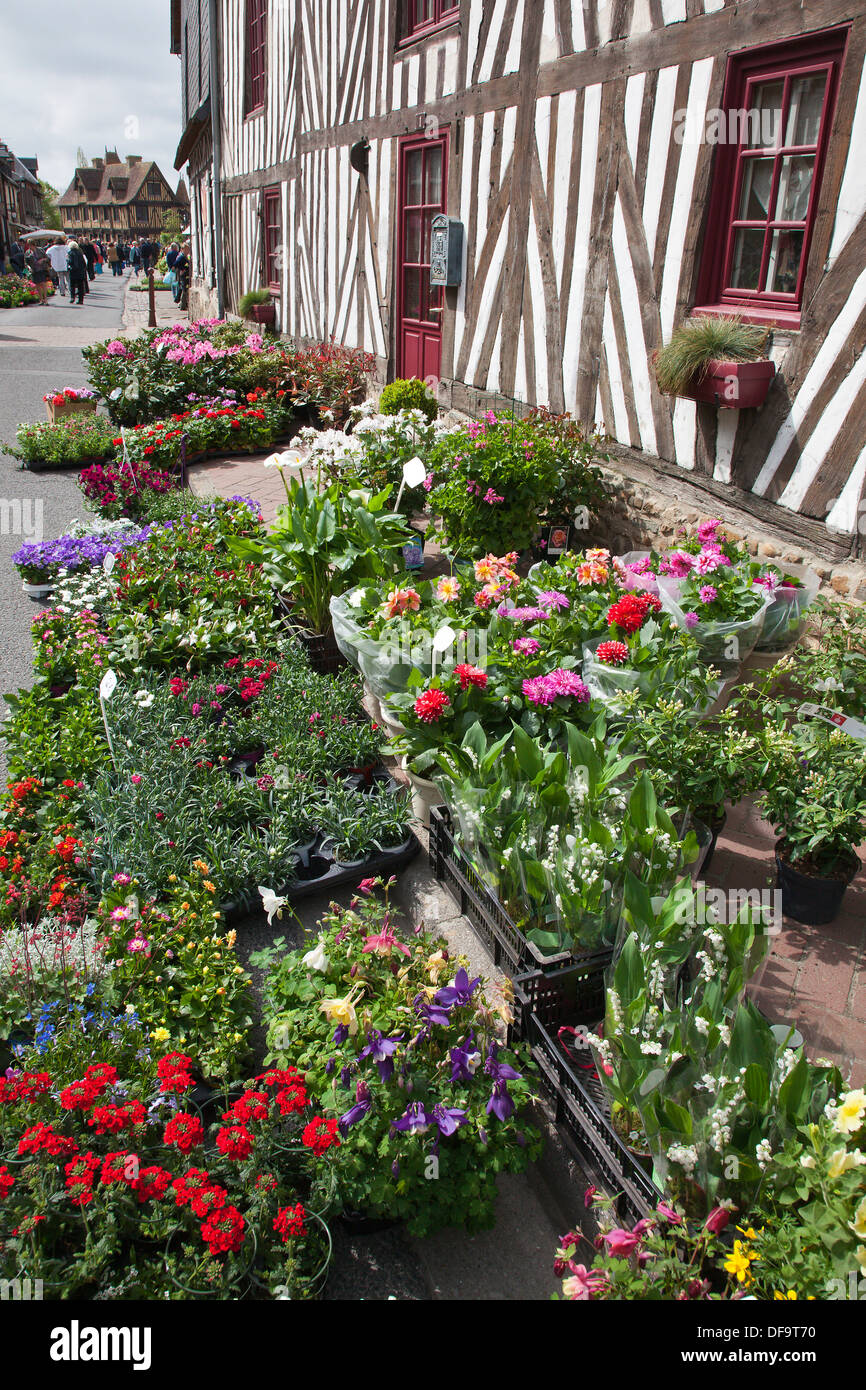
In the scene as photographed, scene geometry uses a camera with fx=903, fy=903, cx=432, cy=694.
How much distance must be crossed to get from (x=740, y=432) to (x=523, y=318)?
2306 mm

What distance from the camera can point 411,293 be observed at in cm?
814

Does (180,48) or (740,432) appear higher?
(180,48)

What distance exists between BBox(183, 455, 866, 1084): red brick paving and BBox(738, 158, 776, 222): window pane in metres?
2.65

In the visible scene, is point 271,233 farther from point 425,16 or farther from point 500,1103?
point 500,1103

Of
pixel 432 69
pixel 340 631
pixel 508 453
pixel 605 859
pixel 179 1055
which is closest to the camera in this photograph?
pixel 179 1055

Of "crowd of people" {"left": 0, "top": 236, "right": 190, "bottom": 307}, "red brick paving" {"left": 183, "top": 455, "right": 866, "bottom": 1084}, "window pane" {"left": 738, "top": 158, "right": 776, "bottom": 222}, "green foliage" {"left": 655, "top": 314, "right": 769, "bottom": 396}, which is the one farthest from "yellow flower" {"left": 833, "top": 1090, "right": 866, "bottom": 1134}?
"crowd of people" {"left": 0, "top": 236, "right": 190, "bottom": 307}

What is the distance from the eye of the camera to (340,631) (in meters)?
3.73

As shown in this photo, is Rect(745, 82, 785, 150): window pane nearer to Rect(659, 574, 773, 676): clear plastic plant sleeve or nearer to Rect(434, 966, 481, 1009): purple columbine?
Rect(659, 574, 773, 676): clear plastic plant sleeve

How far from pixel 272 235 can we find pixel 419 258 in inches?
242

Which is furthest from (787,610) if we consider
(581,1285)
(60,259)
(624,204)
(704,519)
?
(60,259)

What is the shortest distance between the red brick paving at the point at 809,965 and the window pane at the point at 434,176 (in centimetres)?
591

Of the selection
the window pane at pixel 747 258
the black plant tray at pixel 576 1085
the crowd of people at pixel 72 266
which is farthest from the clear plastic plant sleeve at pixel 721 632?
the crowd of people at pixel 72 266
